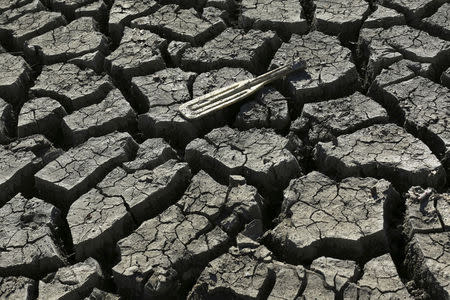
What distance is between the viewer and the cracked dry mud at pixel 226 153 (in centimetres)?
291

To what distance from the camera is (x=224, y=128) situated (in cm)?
356

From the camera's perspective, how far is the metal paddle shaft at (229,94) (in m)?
3.66

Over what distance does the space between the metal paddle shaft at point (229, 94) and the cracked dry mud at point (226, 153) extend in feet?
0.13

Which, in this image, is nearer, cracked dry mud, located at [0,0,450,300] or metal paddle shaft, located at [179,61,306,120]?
cracked dry mud, located at [0,0,450,300]

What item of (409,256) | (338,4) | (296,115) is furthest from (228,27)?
(409,256)

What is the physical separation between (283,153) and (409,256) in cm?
82

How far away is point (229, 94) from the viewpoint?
3.75 m

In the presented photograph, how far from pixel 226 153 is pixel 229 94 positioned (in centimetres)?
49

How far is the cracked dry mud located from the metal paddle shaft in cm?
4

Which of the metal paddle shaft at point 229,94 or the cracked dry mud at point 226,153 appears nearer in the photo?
the cracked dry mud at point 226,153

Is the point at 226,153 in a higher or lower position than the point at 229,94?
lower

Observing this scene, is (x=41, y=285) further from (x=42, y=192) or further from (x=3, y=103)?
(x=3, y=103)

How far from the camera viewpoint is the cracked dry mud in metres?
2.91

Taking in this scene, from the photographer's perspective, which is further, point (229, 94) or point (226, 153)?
point (229, 94)
